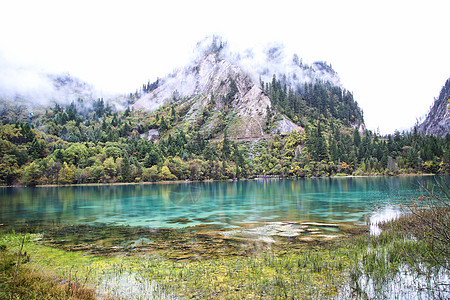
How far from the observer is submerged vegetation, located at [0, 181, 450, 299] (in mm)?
10781

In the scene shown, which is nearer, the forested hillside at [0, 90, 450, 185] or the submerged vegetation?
the submerged vegetation

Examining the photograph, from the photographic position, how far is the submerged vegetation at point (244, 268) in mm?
10781

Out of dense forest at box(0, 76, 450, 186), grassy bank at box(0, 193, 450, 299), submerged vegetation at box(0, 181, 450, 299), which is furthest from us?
dense forest at box(0, 76, 450, 186)

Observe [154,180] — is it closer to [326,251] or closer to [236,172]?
[236,172]

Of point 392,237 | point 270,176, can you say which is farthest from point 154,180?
point 392,237

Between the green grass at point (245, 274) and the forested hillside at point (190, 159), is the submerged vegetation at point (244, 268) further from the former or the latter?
the forested hillside at point (190, 159)

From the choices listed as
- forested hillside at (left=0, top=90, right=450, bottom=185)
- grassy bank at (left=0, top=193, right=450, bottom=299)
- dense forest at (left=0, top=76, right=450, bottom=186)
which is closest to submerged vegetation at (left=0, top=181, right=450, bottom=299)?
grassy bank at (left=0, top=193, right=450, bottom=299)

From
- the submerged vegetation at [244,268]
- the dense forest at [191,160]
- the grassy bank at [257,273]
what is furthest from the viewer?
the dense forest at [191,160]

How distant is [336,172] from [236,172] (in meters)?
59.8

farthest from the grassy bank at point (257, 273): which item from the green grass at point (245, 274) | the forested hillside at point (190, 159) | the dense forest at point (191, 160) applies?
the forested hillside at point (190, 159)

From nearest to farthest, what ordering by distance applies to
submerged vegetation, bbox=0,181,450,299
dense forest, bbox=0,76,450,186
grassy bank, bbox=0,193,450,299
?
grassy bank, bbox=0,193,450,299 < submerged vegetation, bbox=0,181,450,299 < dense forest, bbox=0,76,450,186

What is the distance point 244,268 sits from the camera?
46.1 ft

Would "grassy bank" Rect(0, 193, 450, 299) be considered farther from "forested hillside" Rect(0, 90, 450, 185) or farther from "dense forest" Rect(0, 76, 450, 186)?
"forested hillside" Rect(0, 90, 450, 185)

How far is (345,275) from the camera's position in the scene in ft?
41.6
